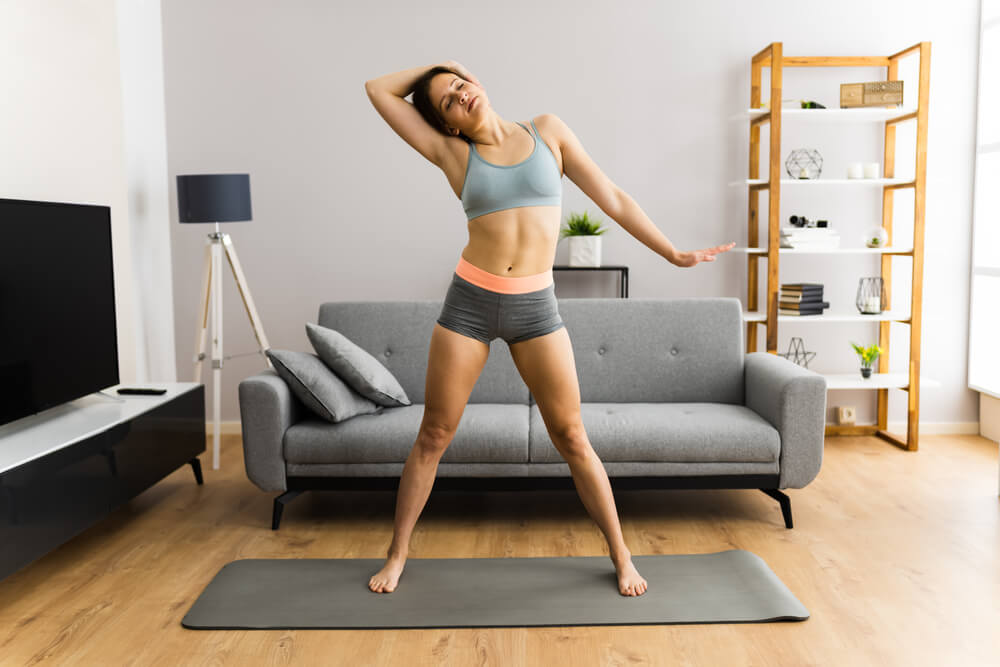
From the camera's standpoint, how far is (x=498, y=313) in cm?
230

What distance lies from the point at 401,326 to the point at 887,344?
258cm

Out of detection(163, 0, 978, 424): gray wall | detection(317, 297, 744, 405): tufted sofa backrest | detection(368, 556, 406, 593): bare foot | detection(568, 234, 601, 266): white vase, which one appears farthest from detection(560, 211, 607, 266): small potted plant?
detection(368, 556, 406, 593): bare foot

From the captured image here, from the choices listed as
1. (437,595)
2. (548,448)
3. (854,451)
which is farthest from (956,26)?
(437,595)

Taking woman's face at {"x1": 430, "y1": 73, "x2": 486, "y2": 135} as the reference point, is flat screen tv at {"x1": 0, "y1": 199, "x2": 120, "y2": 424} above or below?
below

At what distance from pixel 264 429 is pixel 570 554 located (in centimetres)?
114

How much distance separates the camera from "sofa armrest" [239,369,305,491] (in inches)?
117

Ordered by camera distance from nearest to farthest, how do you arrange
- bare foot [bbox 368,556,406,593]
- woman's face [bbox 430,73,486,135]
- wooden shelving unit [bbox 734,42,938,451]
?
woman's face [bbox 430,73,486,135] < bare foot [bbox 368,556,406,593] < wooden shelving unit [bbox 734,42,938,451]

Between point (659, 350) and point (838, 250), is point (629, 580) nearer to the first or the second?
point (659, 350)

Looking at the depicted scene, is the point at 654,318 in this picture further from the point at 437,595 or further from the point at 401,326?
the point at 437,595

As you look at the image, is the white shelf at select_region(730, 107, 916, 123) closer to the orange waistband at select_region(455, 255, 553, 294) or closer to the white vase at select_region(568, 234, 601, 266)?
the white vase at select_region(568, 234, 601, 266)

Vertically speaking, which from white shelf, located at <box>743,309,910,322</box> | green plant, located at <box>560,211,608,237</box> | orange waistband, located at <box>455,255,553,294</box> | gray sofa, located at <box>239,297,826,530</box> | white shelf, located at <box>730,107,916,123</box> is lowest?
gray sofa, located at <box>239,297,826,530</box>

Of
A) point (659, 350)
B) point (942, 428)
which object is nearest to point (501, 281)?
point (659, 350)

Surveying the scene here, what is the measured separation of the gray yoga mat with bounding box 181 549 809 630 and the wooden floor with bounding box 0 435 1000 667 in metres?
0.05

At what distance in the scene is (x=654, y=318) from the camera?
357 cm
